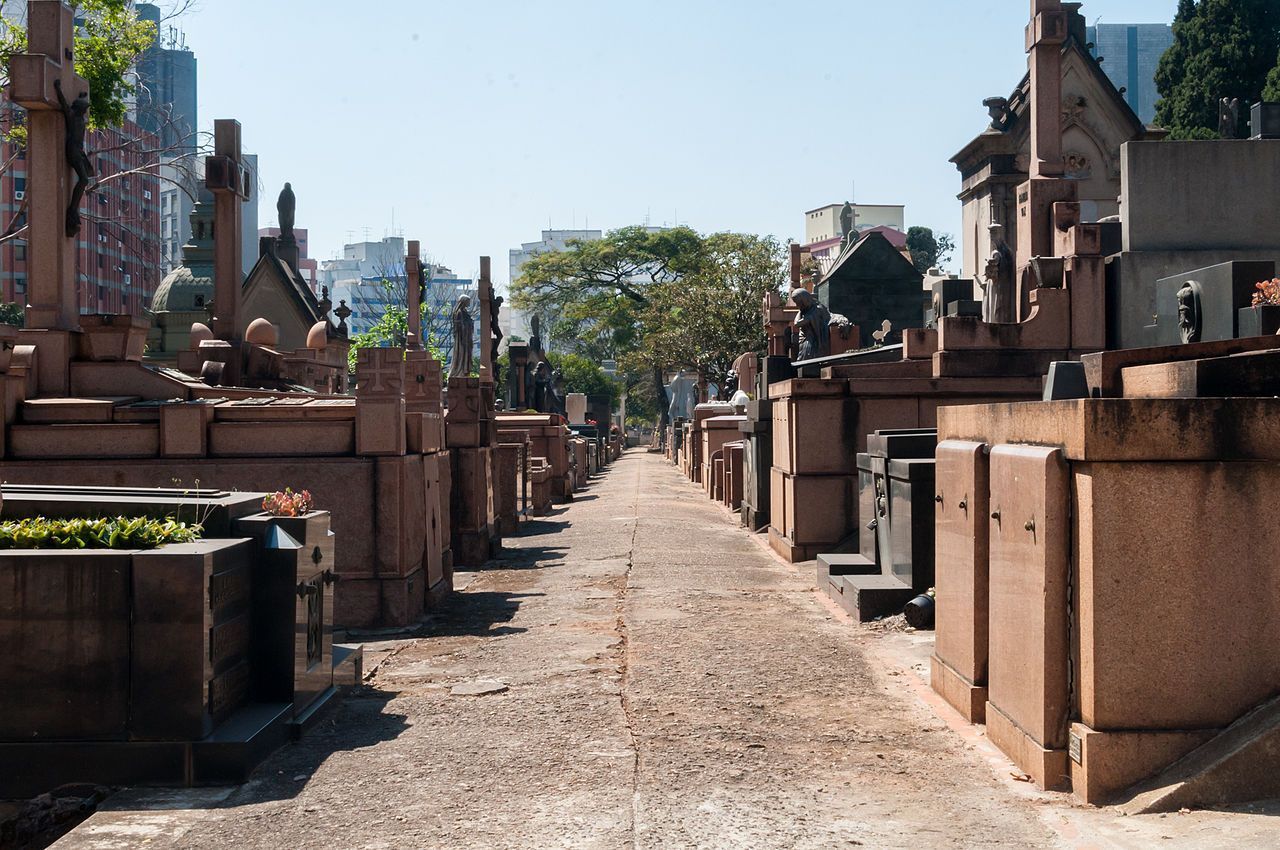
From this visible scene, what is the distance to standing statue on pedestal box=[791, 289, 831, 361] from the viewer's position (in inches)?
760

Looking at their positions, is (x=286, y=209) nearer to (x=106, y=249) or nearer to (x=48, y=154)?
(x=48, y=154)

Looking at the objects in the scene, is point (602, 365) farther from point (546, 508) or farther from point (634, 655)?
point (634, 655)

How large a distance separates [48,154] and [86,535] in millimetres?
8354

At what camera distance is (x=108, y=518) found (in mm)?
6227

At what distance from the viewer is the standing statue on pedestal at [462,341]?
25984 mm

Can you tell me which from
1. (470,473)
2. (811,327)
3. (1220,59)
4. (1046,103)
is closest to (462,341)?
(811,327)

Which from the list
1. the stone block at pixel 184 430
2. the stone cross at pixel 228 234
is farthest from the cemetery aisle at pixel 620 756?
the stone cross at pixel 228 234

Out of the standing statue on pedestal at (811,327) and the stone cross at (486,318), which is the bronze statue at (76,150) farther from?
the stone cross at (486,318)

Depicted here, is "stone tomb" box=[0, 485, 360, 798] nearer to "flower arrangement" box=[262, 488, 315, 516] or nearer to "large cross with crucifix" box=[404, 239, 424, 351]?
"flower arrangement" box=[262, 488, 315, 516]

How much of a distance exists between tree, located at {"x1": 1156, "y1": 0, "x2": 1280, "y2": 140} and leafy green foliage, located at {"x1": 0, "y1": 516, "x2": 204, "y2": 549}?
39.5 metres

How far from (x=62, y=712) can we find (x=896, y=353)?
12018 mm

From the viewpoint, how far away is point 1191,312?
8664mm

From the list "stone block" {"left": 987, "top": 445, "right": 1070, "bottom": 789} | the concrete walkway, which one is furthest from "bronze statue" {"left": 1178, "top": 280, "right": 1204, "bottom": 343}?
"stone block" {"left": 987, "top": 445, "right": 1070, "bottom": 789}

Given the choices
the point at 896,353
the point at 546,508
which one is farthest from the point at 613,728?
the point at 546,508
